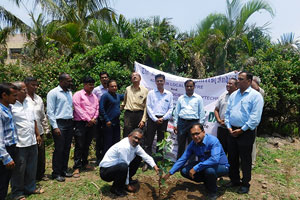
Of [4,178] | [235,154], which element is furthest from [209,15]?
[4,178]

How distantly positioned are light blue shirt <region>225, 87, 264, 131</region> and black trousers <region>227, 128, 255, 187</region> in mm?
171

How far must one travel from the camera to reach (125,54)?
772 cm

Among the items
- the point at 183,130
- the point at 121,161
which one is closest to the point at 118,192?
the point at 121,161

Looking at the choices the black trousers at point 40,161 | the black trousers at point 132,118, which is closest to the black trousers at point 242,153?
the black trousers at point 132,118

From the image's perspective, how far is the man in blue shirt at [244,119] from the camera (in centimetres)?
368

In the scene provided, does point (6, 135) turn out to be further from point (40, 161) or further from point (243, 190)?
point (243, 190)

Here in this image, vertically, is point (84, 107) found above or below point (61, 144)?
above

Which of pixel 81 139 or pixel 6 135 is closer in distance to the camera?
pixel 6 135

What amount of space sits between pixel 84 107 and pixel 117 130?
86cm

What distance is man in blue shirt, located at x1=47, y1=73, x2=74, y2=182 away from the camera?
4090mm

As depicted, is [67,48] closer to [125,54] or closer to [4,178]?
[125,54]

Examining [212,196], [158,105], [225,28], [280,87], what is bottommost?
[212,196]

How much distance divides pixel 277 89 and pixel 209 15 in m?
4.88

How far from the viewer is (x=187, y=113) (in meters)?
4.56
